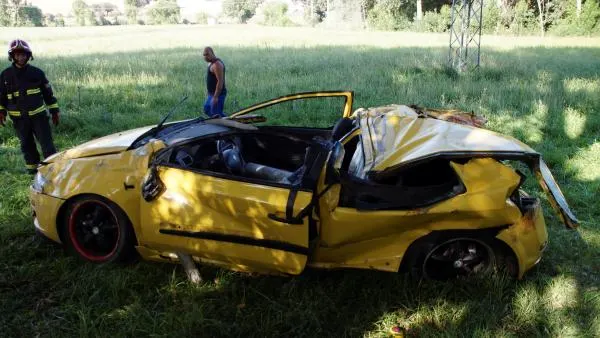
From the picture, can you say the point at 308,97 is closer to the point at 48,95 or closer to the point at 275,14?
the point at 48,95

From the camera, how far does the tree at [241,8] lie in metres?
82.4

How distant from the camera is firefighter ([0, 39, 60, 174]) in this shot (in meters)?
5.63

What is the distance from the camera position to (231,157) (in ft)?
13.4

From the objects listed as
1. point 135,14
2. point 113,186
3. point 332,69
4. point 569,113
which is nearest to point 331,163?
point 113,186

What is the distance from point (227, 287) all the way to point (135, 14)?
242 feet

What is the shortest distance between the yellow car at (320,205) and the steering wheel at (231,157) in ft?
0.54

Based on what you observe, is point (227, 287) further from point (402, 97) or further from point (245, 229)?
point (402, 97)

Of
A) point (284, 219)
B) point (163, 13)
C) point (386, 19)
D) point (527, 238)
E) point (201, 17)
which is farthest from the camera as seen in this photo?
point (201, 17)

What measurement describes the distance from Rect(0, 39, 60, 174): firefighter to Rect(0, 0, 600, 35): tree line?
34.9 m

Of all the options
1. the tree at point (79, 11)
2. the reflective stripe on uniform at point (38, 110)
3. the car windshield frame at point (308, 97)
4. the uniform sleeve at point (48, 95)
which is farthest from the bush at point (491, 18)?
the tree at point (79, 11)

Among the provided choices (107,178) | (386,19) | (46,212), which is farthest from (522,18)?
(46,212)

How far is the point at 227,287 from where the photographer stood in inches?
142

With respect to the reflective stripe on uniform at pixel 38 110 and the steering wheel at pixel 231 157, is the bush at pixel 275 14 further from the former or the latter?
the steering wheel at pixel 231 157

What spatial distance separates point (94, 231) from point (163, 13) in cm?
7137
